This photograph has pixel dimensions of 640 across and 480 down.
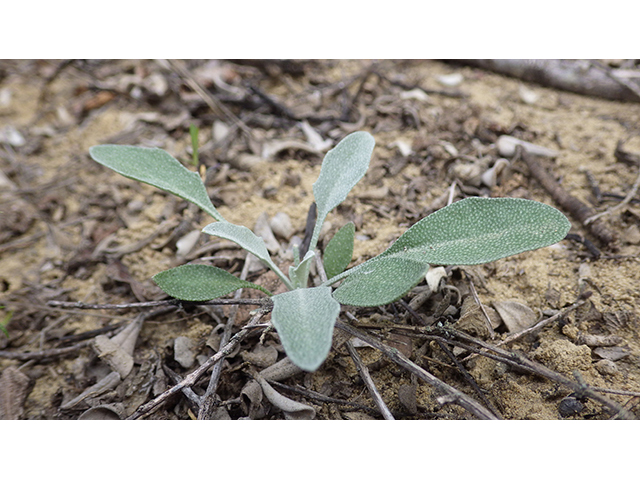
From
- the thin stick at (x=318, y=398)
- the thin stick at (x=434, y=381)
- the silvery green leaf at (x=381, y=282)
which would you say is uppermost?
the silvery green leaf at (x=381, y=282)

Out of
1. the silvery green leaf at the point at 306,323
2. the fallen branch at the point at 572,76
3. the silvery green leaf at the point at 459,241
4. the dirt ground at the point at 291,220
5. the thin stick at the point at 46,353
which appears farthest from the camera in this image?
the fallen branch at the point at 572,76

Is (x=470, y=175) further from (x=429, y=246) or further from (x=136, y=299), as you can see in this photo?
(x=136, y=299)

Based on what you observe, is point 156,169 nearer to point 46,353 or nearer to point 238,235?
point 238,235

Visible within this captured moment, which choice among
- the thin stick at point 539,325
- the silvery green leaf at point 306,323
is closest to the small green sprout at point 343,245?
the silvery green leaf at point 306,323

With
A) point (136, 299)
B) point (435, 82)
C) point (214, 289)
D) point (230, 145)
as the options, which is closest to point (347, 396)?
point (214, 289)

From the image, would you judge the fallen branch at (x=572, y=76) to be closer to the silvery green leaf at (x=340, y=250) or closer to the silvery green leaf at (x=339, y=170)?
the silvery green leaf at (x=339, y=170)

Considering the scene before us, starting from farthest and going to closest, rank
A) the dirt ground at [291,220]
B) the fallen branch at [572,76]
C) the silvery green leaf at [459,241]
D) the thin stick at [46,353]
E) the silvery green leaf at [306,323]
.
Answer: the fallen branch at [572,76] → the thin stick at [46,353] → the dirt ground at [291,220] → the silvery green leaf at [459,241] → the silvery green leaf at [306,323]
